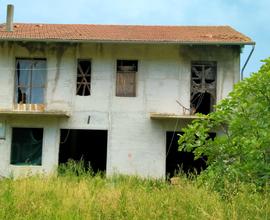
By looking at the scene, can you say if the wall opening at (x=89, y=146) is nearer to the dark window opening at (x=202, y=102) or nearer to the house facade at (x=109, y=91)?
the house facade at (x=109, y=91)

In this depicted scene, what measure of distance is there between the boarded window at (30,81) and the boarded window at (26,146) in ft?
4.06

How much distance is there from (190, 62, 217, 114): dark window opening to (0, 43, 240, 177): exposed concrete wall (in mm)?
245

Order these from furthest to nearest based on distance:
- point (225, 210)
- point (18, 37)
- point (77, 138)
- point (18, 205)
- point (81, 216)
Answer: point (77, 138), point (18, 37), point (18, 205), point (81, 216), point (225, 210)

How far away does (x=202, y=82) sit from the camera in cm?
2014

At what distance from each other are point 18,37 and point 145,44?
4.95m

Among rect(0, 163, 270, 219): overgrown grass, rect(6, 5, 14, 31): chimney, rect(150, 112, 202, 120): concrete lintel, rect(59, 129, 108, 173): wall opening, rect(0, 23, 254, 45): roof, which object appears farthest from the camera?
rect(59, 129, 108, 173): wall opening

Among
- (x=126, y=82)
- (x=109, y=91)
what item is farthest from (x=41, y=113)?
(x=126, y=82)

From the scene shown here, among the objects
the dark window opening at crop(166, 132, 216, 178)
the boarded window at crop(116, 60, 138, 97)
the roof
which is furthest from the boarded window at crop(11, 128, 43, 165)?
the dark window opening at crop(166, 132, 216, 178)

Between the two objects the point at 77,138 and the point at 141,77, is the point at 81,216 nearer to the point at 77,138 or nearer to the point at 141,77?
the point at 141,77

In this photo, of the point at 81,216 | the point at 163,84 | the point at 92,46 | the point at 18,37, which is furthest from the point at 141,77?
the point at 81,216

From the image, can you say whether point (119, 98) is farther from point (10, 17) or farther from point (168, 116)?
point (10, 17)

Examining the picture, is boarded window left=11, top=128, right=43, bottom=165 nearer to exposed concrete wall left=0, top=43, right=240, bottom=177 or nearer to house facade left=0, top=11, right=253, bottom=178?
house facade left=0, top=11, right=253, bottom=178

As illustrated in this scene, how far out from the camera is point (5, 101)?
2020cm

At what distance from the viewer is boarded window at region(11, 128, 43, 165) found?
2036 centimetres
